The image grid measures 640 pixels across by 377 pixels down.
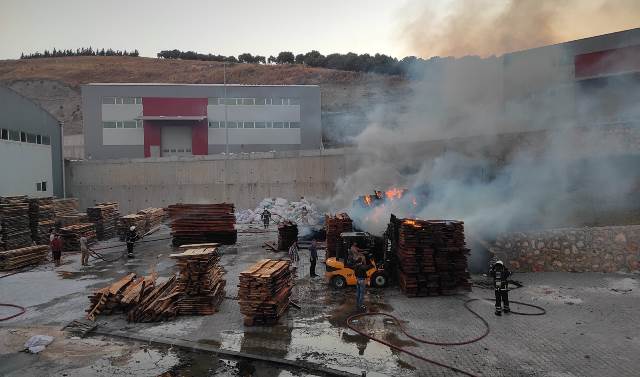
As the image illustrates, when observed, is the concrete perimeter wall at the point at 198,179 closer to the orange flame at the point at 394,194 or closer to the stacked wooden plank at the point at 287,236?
the stacked wooden plank at the point at 287,236

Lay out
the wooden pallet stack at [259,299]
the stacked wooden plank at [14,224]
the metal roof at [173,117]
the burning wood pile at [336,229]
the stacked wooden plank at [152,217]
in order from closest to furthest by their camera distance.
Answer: the wooden pallet stack at [259,299] → the burning wood pile at [336,229] → the stacked wooden plank at [14,224] → the stacked wooden plank at [152,217] → the metal roof at [173,117]

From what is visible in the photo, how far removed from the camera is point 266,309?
384 inches

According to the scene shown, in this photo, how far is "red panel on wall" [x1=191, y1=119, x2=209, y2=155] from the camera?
41.8 metres

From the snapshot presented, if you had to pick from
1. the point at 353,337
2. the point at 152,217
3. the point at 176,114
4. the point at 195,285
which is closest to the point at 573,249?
the point at 353,337

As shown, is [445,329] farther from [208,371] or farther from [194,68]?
[194,68]

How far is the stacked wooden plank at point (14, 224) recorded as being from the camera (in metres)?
17.5

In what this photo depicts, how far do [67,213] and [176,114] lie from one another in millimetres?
19104

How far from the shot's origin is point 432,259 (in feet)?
39.3

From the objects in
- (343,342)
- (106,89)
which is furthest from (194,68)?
(343,342)

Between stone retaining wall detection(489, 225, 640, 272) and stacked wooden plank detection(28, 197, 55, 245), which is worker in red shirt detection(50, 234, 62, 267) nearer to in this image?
stacked wooden plank detection(28, 197, 55, 245)

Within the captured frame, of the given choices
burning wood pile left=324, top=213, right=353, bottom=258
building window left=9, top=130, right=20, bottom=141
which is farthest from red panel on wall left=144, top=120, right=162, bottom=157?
burning wood pile left=324, top=213, right=353, bottom=258

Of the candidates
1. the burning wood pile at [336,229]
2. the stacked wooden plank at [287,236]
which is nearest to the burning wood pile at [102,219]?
the stacked wooden plank at [287,236]

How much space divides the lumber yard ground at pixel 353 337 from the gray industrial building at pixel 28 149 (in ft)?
44.0

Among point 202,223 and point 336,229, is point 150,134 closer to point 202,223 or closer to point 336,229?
A: point 202,223
